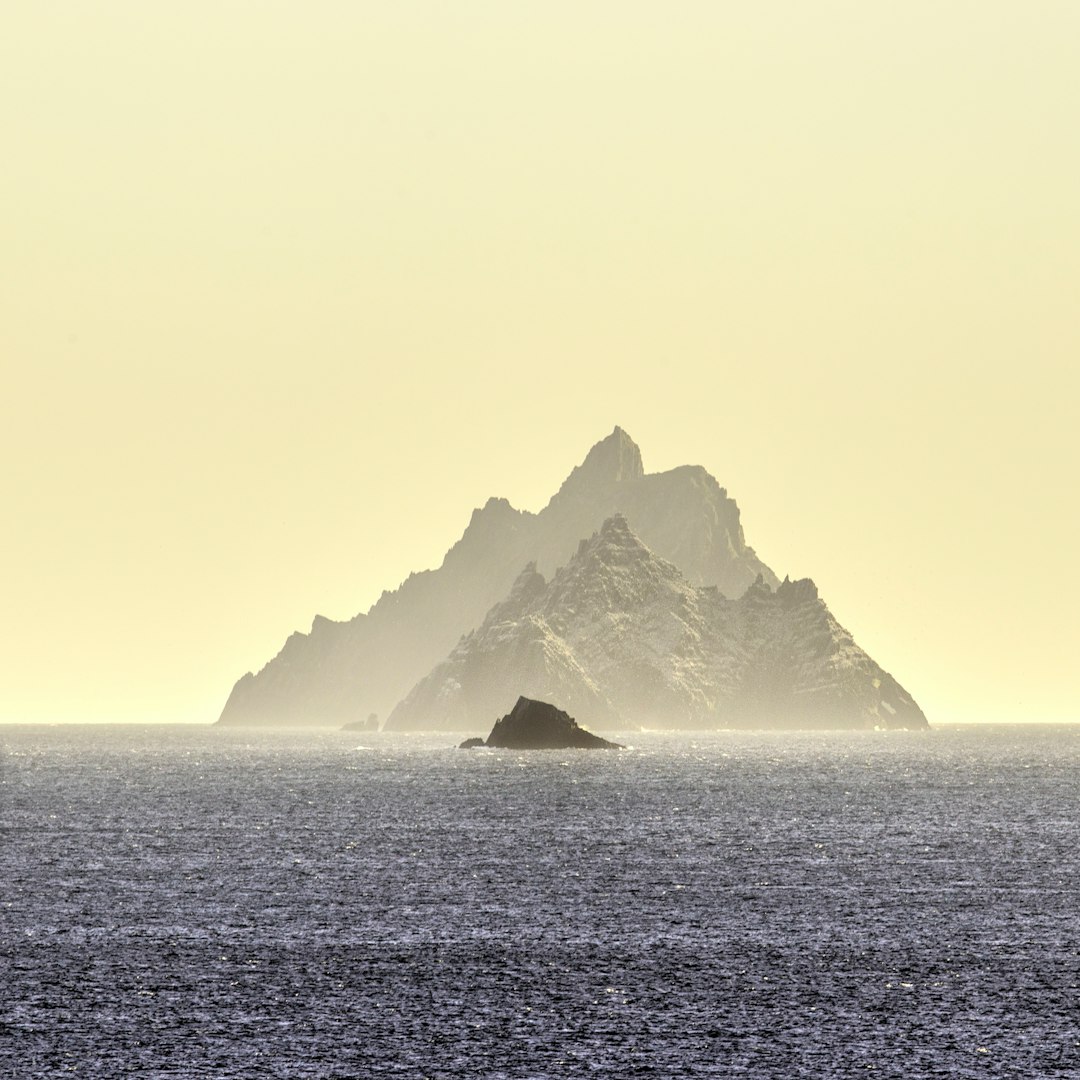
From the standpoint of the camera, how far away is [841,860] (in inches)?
3081

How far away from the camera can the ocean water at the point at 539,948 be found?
34406 mm

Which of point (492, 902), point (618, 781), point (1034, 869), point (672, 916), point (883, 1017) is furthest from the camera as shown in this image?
point (618, 781)

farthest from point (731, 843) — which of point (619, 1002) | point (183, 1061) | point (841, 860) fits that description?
point (183, 1061)

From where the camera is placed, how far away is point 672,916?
5669 cm

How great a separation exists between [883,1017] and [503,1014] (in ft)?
32.9

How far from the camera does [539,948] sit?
49.3m

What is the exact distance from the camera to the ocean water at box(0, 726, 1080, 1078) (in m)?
34.4

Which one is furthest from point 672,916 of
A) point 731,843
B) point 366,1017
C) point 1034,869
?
point 731,843

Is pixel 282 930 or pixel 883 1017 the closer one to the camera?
pixel 883 1017

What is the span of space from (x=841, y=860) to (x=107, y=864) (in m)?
38.8

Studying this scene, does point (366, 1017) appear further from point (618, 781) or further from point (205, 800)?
point (618, 781)

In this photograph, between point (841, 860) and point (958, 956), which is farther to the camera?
point (841, 860)

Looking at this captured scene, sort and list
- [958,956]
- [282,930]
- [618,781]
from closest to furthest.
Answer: [958,956] → [282,930] → [618,781]

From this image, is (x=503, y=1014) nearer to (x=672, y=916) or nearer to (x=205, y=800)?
(x=672, y=916)
